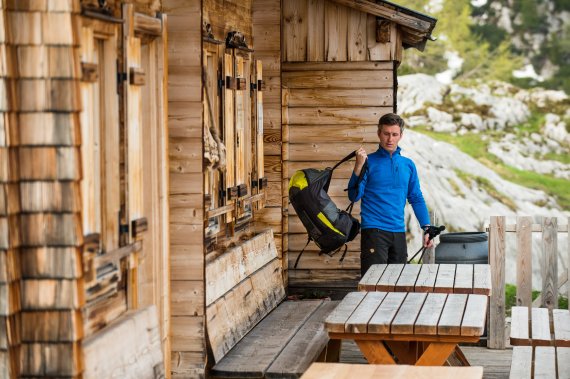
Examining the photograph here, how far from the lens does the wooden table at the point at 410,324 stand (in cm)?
659

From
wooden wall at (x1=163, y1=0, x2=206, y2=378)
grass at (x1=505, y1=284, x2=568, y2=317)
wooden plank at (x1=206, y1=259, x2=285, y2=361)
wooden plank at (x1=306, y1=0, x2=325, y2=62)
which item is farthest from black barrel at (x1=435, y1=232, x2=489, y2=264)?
wooden wall at (x1=163, y1=0, x2=206, y2=378)

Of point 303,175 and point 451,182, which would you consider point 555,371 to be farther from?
point 451,182

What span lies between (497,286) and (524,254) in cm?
38

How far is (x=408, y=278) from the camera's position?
27.8 ft

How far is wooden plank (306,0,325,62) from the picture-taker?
11438 mm

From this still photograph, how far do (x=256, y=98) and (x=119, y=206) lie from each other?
12.9 ft

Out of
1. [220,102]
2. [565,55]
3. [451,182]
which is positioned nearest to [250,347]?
[220,102]

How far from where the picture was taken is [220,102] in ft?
26.9

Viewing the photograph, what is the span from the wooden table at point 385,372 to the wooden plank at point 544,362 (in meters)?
1.11

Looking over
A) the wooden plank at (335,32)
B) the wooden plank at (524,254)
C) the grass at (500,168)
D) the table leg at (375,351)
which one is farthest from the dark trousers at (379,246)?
the grass at (500,168)

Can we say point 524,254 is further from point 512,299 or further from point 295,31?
point 512,299

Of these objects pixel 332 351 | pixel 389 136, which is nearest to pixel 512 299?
pixel 389 136

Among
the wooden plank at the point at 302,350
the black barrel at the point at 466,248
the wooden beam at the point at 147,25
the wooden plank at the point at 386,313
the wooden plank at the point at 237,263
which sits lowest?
the wooden plank at the point at 302,350

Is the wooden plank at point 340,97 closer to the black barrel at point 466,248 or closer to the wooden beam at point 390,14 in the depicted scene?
the wooden beam at point 390,14
